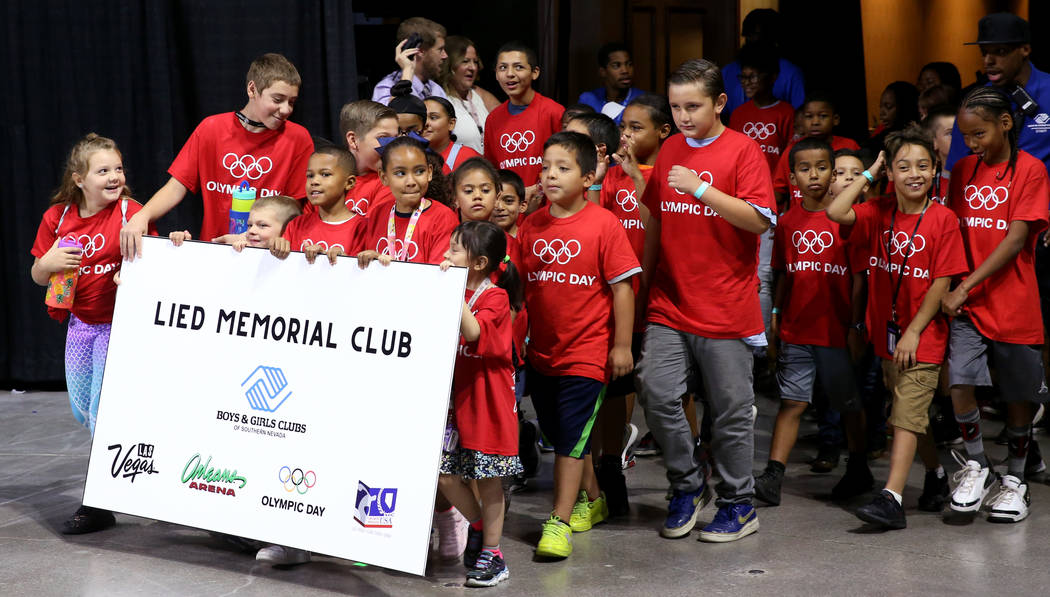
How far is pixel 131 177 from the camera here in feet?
23.8

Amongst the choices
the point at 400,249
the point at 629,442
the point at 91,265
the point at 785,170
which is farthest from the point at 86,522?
the point at 785,170

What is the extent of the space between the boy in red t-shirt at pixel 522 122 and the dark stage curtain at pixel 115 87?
1.44m

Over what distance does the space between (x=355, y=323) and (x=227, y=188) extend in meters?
1.31

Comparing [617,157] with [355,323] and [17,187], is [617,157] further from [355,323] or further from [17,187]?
[17,187]

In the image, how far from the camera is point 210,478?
4.04m

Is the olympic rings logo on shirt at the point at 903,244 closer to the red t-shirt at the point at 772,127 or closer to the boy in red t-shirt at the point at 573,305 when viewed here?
the boy in red t-shirt at the point at 573,305

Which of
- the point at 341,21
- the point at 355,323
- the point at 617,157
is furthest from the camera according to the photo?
the point at 341,21

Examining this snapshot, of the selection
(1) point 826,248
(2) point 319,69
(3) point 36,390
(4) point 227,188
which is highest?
(2) point 319,69

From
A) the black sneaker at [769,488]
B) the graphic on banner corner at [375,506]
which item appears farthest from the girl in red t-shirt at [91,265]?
the black sneaker at [769,488]

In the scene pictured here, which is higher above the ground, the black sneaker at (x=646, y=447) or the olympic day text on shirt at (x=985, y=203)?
the olympic day text on shirt at (x=985, y=203)

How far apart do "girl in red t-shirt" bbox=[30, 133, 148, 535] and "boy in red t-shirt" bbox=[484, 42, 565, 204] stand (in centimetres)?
209

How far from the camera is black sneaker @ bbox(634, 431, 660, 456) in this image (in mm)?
5863

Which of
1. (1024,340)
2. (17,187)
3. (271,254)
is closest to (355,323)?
(271,254)

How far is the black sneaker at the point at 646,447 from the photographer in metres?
5.86
